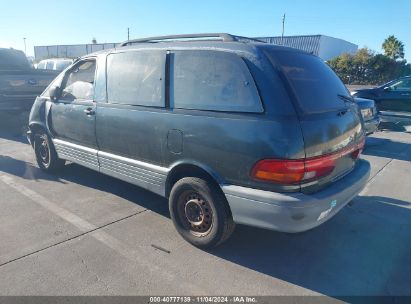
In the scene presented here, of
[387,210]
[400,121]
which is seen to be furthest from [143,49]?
[400,121]

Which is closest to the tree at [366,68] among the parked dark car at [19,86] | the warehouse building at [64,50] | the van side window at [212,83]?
the parked dark car at [19,86]

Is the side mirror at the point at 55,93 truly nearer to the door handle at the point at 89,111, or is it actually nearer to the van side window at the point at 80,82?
the van side window at the point at 80,82

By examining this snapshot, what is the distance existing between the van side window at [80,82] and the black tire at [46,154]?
2.86 ft

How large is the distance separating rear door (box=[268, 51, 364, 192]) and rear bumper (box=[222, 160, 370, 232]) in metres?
0.17

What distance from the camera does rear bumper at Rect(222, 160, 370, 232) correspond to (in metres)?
2.63

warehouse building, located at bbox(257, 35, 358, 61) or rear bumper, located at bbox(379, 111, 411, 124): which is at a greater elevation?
warehouse building, located at bbox(257, 35, 358, 61)

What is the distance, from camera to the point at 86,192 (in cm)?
468

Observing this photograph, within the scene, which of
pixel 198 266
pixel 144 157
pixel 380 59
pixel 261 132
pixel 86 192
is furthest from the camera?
pixel 380 59

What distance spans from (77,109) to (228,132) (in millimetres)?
2479

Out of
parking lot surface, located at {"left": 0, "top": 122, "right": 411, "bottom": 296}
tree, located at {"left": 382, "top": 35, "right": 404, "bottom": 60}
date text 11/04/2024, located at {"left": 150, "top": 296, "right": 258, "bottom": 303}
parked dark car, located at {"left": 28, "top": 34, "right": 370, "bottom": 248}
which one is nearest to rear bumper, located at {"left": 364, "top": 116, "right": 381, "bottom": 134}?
parking lot surface, located at {"left": 0, "top": 122, "right": 411, "bottom": 296}

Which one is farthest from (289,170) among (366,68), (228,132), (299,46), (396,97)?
(299,46)

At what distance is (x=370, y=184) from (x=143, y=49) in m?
3.89

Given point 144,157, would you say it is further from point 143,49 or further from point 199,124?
point 143,49

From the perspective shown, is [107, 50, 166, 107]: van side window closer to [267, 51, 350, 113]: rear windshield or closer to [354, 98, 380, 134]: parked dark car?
[267, 51, 350, 113]: rear windshield
